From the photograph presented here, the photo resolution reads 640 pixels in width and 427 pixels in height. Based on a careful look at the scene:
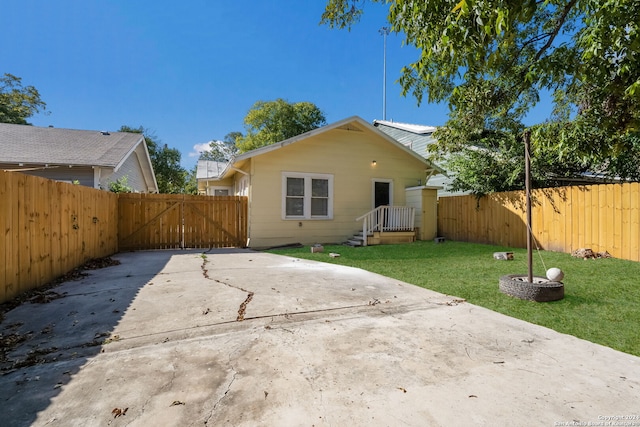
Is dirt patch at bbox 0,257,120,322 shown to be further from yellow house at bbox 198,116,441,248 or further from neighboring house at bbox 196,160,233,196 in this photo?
neighboring house at bbox 196,160,233,196

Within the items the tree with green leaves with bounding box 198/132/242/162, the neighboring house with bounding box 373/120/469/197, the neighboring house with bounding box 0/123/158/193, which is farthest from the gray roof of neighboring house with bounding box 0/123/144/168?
the tree with green leaves with bounding box 198/132/242/162

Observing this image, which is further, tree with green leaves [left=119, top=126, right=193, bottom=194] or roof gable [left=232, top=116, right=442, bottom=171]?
tree with green leaves [left=119, top=126, right=193, bottom=194]

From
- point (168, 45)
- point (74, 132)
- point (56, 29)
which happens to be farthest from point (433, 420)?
point (56, 29)

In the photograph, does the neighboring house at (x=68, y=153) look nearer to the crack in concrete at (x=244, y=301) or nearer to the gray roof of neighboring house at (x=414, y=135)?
the crack in concrete at (x=244, y=301)

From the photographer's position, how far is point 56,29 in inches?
547

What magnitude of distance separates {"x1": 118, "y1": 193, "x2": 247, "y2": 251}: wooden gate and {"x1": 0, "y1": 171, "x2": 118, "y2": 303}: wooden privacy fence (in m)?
2.07

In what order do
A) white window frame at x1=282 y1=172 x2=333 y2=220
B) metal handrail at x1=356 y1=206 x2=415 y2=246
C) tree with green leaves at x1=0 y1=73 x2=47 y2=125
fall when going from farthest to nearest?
tree with green leaves at x1=0 y1=73 x2=47 y2=125 < metal handrail at x1=356 y1=206 x2=415 y2=246 < white window frame at x1=282 y1=172 x2=333 y2=220

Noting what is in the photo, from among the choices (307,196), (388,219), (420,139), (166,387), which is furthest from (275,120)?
(166,387)

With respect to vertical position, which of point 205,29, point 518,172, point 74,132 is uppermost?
point 205,29

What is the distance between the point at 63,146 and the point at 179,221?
7.10 metres

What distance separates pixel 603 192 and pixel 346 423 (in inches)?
338

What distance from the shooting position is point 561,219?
7953 millimetres

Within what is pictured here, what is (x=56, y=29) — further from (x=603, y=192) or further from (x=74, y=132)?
(x=603, y=192)

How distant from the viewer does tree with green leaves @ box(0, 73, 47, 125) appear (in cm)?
2221
